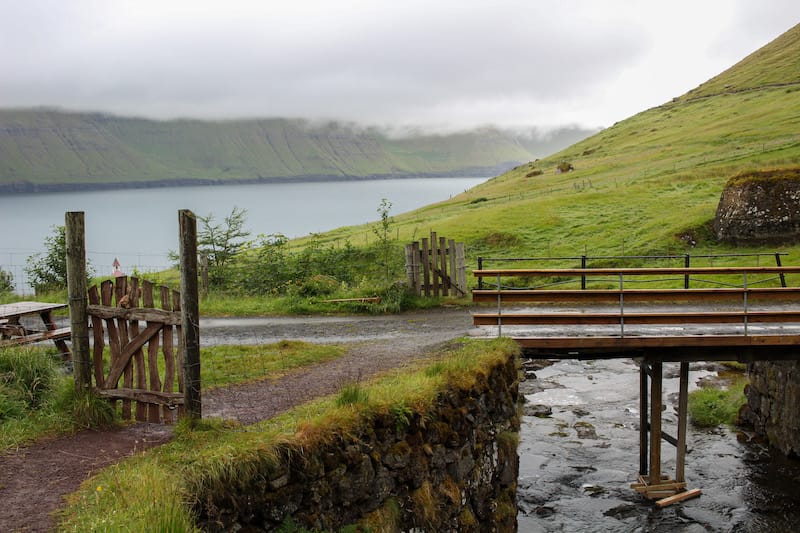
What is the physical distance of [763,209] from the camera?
35.9 metres

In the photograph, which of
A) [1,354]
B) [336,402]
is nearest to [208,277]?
[1,354]

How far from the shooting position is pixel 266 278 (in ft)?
101

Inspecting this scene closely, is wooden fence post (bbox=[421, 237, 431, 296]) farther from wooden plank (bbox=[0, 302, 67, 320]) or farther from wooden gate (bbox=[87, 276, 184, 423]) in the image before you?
wooden gate (bbox=[87, 276, 184, 423])

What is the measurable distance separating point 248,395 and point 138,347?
2.72 m

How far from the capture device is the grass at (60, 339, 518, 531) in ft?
27.8

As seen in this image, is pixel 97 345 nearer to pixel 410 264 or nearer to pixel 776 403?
pixel 410 264

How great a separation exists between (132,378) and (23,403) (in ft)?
6.90

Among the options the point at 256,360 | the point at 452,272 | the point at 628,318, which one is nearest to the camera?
the point at 256,360

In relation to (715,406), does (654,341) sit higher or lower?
higher

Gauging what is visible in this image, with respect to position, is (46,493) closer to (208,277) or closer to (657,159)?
(208,277)

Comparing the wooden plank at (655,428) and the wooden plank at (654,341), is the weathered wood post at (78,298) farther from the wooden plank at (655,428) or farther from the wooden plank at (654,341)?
the wooden plank at (655,428)

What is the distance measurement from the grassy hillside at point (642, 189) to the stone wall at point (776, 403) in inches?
460

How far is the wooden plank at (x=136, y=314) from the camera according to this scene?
11.9 meters

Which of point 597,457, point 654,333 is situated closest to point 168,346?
point 654,333
